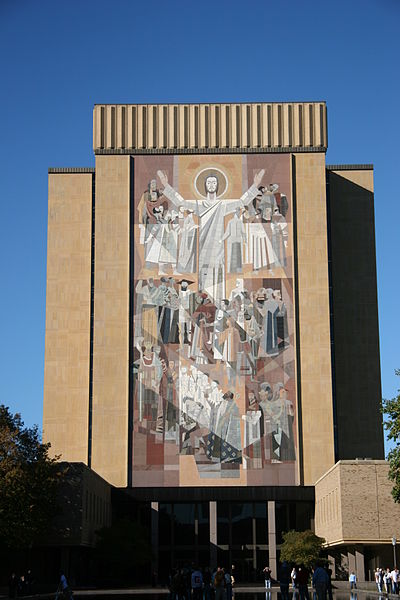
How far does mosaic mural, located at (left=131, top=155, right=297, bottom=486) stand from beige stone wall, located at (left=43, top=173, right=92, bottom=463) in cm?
523

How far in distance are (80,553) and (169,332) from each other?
21400mm

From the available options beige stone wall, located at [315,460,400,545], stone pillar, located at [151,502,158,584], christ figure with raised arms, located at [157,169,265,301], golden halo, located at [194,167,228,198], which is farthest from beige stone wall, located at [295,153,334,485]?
beige stone wall, located at [315,460,400,545]

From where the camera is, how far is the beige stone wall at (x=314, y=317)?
296 feet

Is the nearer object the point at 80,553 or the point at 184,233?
the point at 80,553

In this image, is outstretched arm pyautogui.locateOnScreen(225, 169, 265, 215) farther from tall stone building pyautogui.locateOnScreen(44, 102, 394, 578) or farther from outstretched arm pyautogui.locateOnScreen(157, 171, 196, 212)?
outstretched arm pyautogui.locateOnScreen(157, 171, 196, 212)

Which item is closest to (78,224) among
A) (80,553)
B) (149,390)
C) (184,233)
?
(184,233)

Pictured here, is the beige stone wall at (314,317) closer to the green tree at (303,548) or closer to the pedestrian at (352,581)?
the green tree at (303,548)

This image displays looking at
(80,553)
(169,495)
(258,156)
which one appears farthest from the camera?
(258,156)

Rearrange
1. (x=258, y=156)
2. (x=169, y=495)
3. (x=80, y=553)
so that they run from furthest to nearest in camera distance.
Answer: (x=258, y=156) → (x=169, y=495) → (x=80, y=553)

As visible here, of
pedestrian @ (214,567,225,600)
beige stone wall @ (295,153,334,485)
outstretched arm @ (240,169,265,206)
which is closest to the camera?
pedestrian @ (214,567,225,600)

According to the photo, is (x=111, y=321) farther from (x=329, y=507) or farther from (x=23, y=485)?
(x=23, y=485)

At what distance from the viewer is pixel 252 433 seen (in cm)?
8962

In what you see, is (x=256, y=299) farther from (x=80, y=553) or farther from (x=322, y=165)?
(x=80, y=553)

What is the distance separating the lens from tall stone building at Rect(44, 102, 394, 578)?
3519 inches
